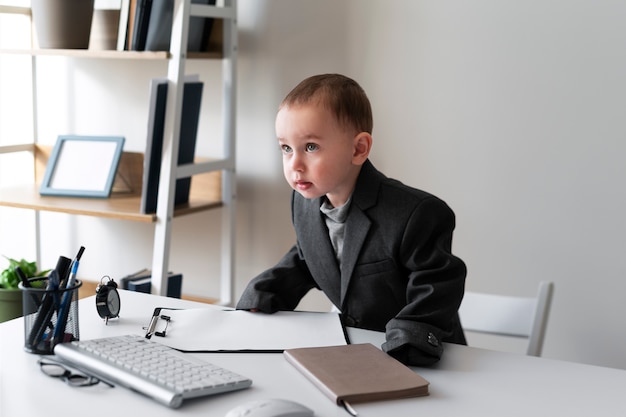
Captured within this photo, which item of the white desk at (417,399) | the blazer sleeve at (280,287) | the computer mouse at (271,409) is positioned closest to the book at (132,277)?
the blazer sleeve at (280,287)

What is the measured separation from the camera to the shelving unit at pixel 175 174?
2400mm

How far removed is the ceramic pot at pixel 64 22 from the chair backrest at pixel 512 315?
151cm

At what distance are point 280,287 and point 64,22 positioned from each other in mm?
1480

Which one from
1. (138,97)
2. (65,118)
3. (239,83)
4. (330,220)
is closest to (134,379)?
(330,220)

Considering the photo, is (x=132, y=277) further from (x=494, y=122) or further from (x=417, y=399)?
(x=417, y=399)

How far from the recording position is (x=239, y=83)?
8.89 ft

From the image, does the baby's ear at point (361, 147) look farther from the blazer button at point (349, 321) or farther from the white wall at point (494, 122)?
the white wall at point (494, 122)

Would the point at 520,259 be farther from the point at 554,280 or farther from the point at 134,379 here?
the point at 134,379

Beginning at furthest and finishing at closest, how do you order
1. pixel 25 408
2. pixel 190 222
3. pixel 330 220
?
pixel 190 222 → pixel 330 220 → pixel 25 408

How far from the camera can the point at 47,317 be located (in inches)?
50.1

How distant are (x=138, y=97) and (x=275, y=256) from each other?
730 mm

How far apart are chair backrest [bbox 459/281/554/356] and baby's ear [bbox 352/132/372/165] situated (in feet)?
1.98

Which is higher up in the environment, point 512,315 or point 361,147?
point 361,147

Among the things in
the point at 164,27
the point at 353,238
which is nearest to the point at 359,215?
the point at 353,238
